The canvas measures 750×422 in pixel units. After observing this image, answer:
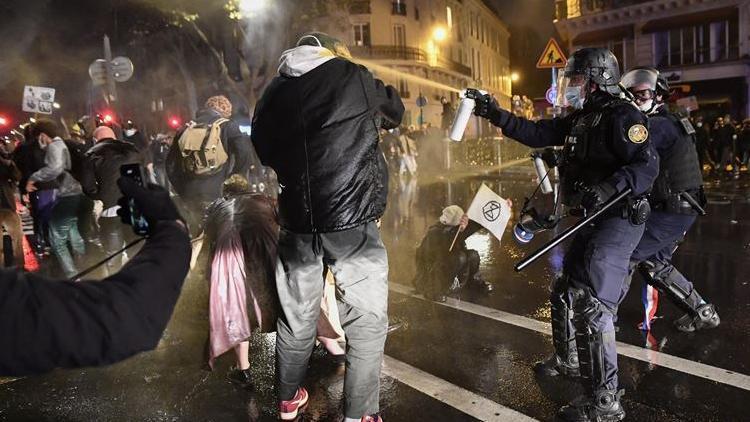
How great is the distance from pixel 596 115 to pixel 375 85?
1.24 meters

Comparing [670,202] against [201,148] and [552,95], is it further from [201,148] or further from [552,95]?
[552,95]

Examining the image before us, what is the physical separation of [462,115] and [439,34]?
47.7 m

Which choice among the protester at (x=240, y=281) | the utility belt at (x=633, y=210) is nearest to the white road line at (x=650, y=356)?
the utility belt at (x=633, y=210)

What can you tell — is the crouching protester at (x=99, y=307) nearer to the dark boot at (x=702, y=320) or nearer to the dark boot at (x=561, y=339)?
the dark boot at (x=561, y=339)

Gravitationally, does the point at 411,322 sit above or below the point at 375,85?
below

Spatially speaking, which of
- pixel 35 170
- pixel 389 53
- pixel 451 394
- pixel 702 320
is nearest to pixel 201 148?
pixel 451 394

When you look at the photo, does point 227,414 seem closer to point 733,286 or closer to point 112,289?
point 112,289

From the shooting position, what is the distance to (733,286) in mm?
5031

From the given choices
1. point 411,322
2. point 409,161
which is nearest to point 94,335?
point 411,322

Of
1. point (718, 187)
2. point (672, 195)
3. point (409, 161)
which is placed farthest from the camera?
point (409, 161)

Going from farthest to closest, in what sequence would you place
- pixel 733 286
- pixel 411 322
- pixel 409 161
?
pixel 409 161
pixel 733 286
pixel 411 322

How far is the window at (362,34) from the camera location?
47.7 meters

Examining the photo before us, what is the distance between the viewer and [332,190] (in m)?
2.64

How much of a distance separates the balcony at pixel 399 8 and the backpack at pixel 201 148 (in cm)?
4615
